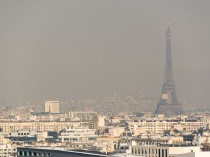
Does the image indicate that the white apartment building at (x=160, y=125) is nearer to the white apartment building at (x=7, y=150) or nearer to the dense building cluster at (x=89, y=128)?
the dense building cluster at (x=89, y=128)

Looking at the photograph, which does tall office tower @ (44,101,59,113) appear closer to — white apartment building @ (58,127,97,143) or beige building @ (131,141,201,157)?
white apartment building @ (58,127,97,143)

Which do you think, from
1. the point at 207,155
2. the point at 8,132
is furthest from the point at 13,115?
the point at 207,155

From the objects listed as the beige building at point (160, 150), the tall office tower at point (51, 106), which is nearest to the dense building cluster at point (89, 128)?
the tall office tower at point (51, 106)

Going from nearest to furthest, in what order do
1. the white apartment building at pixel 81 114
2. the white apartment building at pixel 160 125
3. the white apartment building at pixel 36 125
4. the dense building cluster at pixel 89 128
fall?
the dense building cluster at pixel 89 128, the white apartment building at pixel 160 125, the white apartment building at pixel 36 125, the white apartment building at pixel 81 114

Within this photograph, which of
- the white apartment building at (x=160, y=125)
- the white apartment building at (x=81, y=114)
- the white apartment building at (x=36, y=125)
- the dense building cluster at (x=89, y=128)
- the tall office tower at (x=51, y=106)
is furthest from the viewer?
the tall office tower at (x=51, y=106)

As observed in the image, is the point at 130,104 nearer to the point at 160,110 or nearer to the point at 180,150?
the point at 160,110

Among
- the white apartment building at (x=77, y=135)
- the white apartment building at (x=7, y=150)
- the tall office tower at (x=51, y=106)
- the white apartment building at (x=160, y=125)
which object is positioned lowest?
the white apartment building at (x=7, y=150)

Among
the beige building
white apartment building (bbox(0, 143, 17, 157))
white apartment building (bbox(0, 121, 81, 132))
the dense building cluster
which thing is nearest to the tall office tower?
the dense building cluster

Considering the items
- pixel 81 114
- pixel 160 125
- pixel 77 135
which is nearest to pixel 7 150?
pixel 77 135

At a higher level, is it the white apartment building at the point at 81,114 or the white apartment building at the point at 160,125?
the white apartment building at the point at 81,114
